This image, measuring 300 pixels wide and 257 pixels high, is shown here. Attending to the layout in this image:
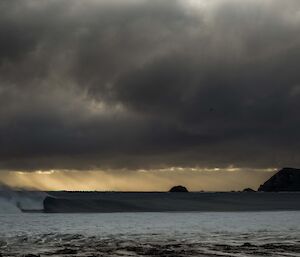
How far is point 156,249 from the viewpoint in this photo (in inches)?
1059

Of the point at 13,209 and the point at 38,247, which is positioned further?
the point at 13,209

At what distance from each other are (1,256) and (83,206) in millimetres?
71324

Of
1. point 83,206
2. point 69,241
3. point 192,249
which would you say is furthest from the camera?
point 83,206

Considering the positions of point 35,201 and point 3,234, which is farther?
point 35,201

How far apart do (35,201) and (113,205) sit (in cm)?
1438

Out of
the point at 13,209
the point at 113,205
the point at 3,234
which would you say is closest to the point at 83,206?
the point at 113,205

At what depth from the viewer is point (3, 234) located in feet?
122

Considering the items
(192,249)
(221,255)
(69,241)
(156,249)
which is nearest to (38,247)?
(69,241)

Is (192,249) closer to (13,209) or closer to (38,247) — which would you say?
(38,247)

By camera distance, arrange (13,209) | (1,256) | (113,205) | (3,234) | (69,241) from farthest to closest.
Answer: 1. (113,205)
2. (13,209)
3. (3,234)
4. (69,241)
5. (1,256)

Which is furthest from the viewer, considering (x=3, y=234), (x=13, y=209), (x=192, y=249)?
(x=13, y=209)

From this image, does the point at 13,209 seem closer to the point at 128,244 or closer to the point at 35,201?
the point at 35,201

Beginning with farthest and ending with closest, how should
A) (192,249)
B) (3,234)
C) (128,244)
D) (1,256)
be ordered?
1. (3,234)
2. (128,244)
3. (192,249)
4. (1,256)

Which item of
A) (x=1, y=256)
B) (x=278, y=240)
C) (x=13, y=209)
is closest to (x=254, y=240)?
(x=278, y=240)
